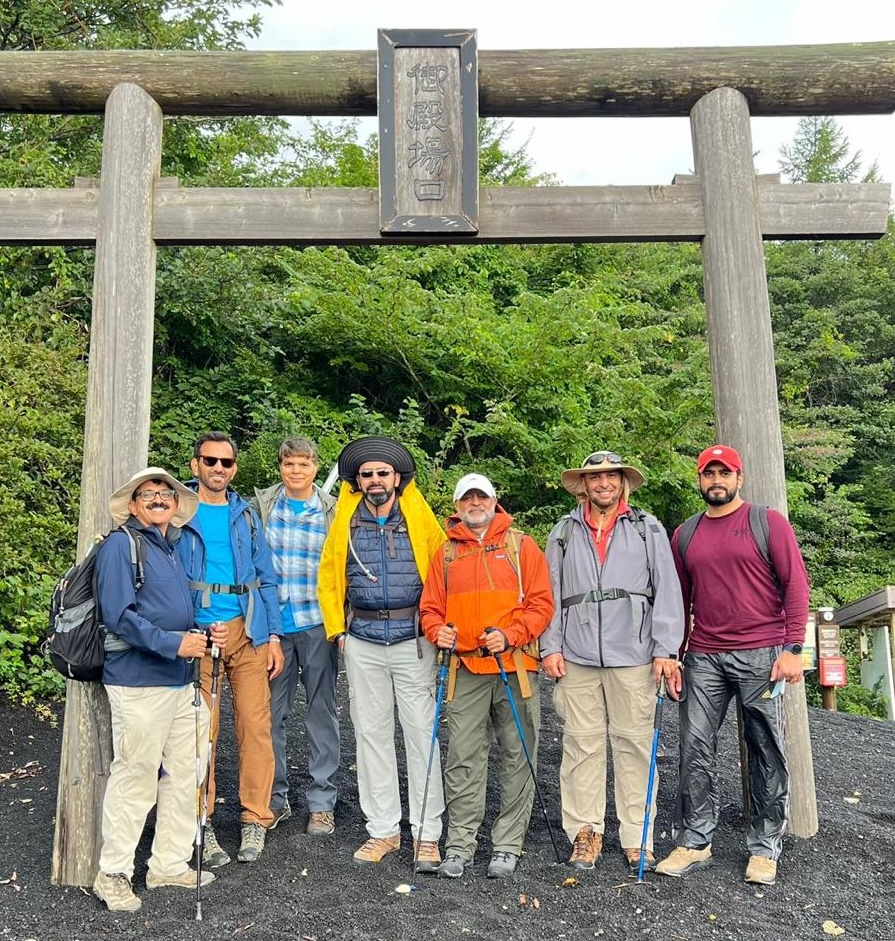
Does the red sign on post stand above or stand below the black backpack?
below

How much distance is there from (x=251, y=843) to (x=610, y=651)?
6.69ft

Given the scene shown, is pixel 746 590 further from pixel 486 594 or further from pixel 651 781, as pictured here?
pixel 486 594

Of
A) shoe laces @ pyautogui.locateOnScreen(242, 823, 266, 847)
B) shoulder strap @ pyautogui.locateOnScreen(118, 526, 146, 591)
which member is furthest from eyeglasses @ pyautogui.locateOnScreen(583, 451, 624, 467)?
shoe laces @ pyautogui.locateOnScreen(242, 823, 266, 847)

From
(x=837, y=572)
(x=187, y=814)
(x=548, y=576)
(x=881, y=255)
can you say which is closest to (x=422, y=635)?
(x=548, y=576)

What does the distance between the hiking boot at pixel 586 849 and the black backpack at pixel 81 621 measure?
7.90ft

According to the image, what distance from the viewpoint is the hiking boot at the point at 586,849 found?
13.6 feet

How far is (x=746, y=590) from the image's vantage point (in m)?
4.13

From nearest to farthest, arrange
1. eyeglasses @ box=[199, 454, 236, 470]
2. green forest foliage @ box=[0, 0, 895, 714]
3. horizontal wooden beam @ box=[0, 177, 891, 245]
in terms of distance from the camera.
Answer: eyeglasses @ box=[199, 454, 236, 470] → horizontal wooden beam @ box=[0, 177, 891, 245] → green forest foliage @ box=[0, 0, 895, 714]

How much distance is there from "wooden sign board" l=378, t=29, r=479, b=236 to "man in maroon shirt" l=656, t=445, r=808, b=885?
6.54 feet

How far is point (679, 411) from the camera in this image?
33.8 ft

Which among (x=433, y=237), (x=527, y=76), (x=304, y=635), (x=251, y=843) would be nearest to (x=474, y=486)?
(x=304, y=635)

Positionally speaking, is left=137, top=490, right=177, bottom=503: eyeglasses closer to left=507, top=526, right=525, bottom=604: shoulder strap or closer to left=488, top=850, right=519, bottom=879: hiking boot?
left=507, top=526, right=525, bottom=604: shoulder strap

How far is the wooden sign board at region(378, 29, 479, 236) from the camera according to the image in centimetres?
475

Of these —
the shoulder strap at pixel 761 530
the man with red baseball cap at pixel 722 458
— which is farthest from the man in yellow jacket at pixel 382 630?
the shoulder strap at pixel 761 530
